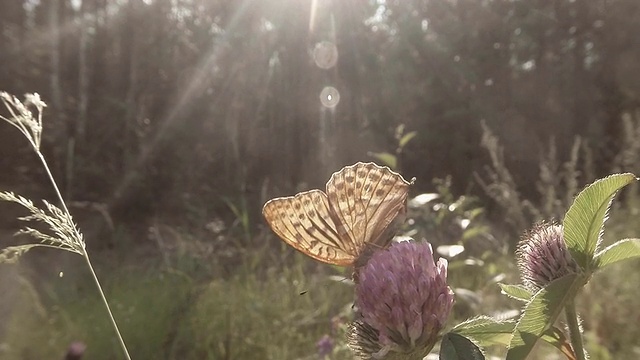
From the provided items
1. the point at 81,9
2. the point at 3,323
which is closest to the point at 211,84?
the point at 81,9

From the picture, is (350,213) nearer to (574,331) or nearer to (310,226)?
(310,226)

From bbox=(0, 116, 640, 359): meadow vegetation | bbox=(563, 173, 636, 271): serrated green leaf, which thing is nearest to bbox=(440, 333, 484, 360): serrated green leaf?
bbox=(563, 173, 636, 271): serrated green leaf

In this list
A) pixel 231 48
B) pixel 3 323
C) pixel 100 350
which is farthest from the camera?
pixel 231 48

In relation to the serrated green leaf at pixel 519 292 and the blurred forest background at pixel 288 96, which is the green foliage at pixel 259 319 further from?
the blurred forest background at pixel 288 96

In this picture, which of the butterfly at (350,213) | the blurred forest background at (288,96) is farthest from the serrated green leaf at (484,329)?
the blurred forest background at (288,96)

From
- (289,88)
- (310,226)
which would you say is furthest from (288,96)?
(310,226)

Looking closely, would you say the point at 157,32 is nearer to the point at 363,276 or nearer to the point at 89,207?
the point at 89,207

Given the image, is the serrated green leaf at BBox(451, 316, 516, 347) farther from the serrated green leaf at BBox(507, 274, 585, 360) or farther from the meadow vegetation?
the meadow vegetation
